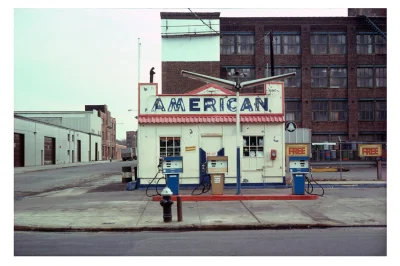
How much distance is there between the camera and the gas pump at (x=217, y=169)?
650 inches

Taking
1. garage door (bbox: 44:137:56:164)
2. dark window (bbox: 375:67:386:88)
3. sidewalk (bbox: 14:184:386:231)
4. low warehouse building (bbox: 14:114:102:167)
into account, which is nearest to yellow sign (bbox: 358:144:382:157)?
sidewalk (bbox: 14:184:386:231)

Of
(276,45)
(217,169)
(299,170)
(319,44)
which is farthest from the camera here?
(276,45)

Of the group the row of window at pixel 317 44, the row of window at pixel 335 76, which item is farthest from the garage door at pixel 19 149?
the row of window at pixel 335 76

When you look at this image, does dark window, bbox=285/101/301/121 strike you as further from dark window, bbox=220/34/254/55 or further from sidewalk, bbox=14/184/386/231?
sidewalk, bbox=14/184/386/231

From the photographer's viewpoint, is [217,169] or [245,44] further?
[245,44]

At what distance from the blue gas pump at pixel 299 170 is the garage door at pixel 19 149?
33.3 metres

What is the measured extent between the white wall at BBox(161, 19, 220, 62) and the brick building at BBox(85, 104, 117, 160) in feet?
144

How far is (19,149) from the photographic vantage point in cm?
4466

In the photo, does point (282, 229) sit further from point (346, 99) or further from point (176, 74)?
point (346, 99)

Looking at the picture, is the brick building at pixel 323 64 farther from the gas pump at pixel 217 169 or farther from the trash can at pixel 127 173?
the gas pump at pixel 217 169

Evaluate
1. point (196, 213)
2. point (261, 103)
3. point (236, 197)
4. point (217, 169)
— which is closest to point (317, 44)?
point (261, 103)

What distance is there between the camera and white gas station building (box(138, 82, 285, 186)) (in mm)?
20031

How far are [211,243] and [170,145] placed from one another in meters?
10.9

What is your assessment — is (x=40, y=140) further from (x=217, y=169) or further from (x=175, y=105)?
(x=217, y=169)
